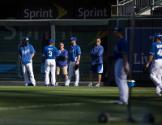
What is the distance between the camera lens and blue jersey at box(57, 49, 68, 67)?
3048 centimetres

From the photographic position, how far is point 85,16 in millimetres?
39469

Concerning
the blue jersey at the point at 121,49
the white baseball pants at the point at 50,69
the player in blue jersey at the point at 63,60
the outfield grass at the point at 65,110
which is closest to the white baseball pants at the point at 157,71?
the outfield grass at the point at 65,110

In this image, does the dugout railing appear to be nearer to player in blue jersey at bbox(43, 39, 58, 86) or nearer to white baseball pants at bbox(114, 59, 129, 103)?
player in blue jersey at bbox(43, 39, 58, 86)

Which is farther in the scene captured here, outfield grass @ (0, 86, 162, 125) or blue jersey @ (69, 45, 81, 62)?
blue jersey @ (69, 45, 81, 62)

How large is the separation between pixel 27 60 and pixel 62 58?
71.4 inches

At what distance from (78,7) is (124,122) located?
27.5m

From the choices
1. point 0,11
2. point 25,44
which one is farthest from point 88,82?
point 0,11

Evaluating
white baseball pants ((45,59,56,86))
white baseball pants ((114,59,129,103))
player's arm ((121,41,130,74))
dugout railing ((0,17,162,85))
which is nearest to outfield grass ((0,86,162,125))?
white baseball pants ((114,59,129,103))

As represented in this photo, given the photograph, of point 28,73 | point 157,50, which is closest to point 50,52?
point 28,73

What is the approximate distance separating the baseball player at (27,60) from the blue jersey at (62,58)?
4.66 ft

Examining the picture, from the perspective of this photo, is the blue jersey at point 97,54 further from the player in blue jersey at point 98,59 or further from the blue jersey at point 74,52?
the blue jersey at point 74,52

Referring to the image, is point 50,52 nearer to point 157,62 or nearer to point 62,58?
point 62,58

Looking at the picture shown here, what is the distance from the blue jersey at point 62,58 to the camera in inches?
1200

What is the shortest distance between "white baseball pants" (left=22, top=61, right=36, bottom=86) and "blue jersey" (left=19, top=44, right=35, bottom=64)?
22cm
